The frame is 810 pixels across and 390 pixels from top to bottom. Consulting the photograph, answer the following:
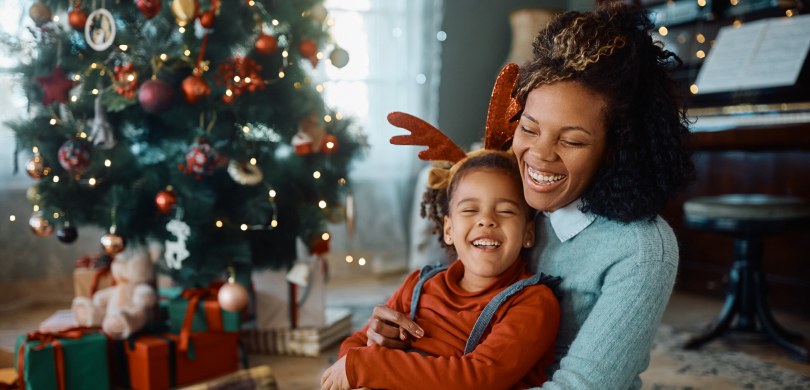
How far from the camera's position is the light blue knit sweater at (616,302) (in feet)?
2.97

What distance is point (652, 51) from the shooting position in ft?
3.17

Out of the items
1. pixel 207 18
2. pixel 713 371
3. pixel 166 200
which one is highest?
pixel 207 18

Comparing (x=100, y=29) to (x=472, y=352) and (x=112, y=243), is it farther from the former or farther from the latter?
(x=472, y=352)

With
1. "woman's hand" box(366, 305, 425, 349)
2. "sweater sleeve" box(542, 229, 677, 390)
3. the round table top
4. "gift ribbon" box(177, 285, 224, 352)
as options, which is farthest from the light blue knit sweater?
the round table top

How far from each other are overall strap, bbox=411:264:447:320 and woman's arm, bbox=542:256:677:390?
28cm

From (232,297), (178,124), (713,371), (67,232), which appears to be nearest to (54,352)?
(67,232)

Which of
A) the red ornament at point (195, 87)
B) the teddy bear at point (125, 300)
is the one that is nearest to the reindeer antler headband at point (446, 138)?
the red ornament at point (195, 87)

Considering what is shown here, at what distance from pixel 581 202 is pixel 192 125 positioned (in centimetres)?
150

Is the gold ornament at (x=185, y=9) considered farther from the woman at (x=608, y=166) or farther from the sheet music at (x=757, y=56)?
the sheet music at (x=757, y=56)

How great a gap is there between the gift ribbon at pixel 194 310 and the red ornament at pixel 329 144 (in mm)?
607

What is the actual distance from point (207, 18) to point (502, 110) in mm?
1241

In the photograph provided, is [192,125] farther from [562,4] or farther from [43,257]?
[562,4]

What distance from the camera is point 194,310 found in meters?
2.15

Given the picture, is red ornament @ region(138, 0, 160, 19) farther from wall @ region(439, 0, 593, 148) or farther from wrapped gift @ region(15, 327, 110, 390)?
wall @ region(439, 0, 593, 148)
